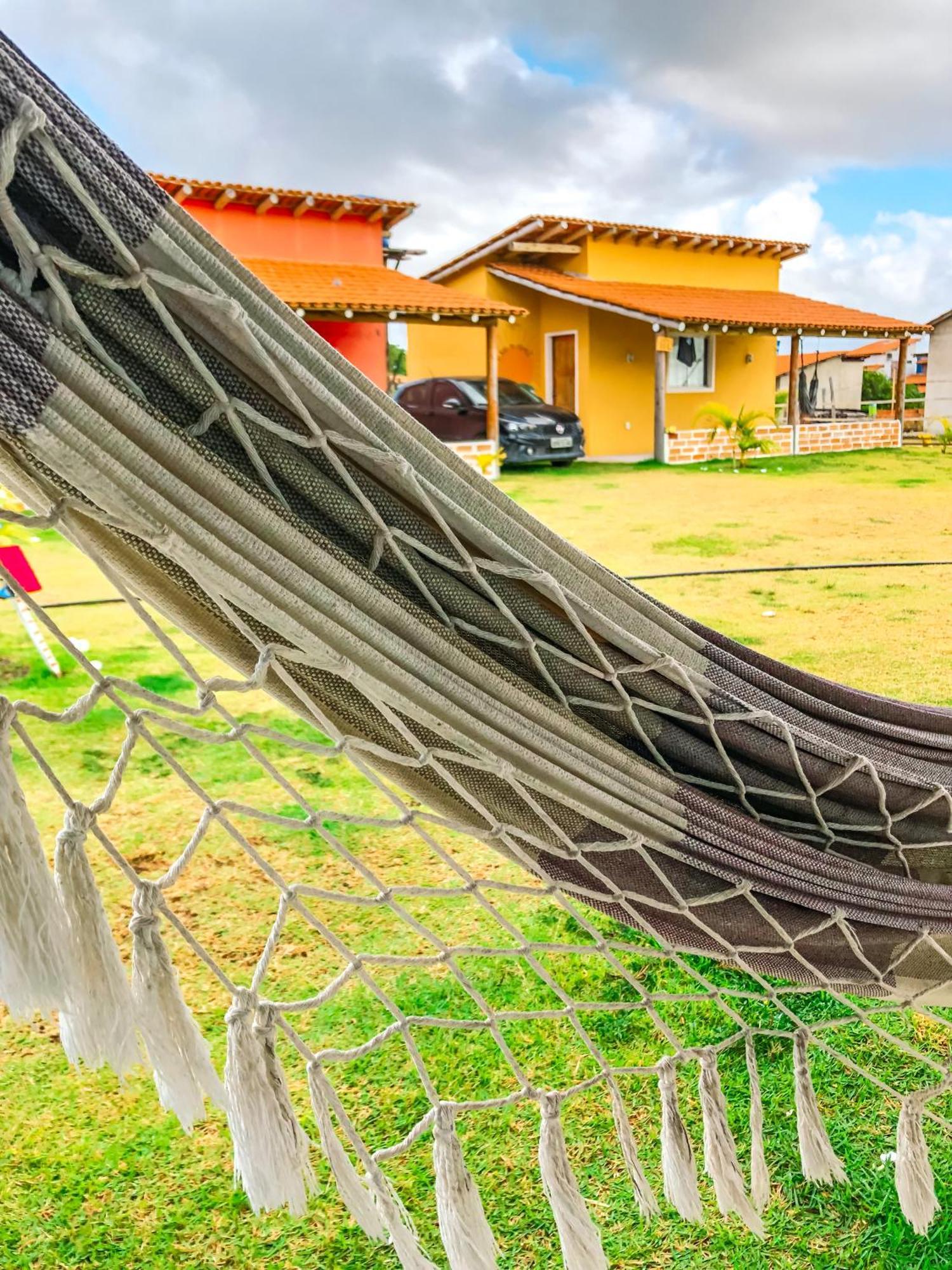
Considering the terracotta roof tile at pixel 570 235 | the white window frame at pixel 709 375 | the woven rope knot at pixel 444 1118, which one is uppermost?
the terracotta roof tile at pixel 570 235

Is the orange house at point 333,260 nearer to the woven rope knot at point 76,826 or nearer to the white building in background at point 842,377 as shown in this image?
the woven rope knot at point 76,826

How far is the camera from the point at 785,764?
1.06 meters

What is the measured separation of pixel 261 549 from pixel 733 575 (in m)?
3.95

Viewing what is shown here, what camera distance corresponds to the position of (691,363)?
1194cm

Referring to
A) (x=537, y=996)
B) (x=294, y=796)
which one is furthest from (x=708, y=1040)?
(x=294, y=796)

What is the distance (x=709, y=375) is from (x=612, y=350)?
1.45m

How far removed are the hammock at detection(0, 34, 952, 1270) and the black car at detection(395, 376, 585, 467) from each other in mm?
8839

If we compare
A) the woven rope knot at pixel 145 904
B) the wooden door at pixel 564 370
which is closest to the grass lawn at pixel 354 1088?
the woven rope knot at pixel 145 904

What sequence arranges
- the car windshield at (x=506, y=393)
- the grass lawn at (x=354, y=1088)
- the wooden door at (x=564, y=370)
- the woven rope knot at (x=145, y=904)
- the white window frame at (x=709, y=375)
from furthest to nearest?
1. the white window frame at (x=709, y=375)
2. the wooden door at (x=564, y=370)
3. the car windshield at (x=506, y=393)
4. the grass lawn at (x=354, y=1088)
5. the woven rope knot at (x=145, y=904)

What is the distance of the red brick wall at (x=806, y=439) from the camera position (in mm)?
10609

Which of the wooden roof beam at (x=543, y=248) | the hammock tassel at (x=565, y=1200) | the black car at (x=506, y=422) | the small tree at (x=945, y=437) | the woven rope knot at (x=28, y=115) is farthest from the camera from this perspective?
the wooden roof beam at (x=543, y=248)

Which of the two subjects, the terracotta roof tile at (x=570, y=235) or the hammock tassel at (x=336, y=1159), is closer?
the hammock tassel at (x=336, y=1159)

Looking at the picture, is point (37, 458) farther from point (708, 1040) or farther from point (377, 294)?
point (377, 294)

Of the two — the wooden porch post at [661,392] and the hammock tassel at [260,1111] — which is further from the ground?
the wooden porch post at [661,392]
